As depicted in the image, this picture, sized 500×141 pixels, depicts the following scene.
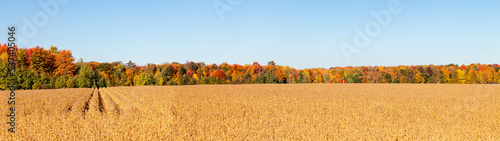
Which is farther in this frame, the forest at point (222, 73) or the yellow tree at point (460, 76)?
the yellow tree at point (460, 76)

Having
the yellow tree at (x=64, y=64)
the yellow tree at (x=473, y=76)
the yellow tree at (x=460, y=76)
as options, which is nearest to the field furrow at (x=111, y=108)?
the yellow tree at (x=64, y=64)

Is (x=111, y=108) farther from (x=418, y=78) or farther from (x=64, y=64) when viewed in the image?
(x=418, y=78)

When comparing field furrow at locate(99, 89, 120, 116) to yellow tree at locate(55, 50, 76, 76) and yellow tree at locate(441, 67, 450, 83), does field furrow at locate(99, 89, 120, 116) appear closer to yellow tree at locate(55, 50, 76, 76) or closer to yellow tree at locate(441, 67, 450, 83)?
yellow tree at locate(55, 50, 76, 76)

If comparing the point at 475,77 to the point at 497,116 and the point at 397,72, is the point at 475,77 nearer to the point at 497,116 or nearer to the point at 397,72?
the point at 397,72

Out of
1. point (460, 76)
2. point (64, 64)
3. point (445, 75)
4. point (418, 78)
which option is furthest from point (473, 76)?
point (64, 64)

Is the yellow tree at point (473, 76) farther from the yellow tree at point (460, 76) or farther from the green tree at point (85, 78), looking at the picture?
the green tree at point (85, 78)

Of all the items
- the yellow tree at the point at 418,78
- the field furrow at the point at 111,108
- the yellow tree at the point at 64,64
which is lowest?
the field furrow at the point at 111,108

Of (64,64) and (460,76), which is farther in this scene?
(460,76)

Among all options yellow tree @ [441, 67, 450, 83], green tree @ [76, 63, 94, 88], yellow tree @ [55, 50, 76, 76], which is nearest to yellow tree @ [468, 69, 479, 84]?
yellow tree @ [441, 67, 450, 83]

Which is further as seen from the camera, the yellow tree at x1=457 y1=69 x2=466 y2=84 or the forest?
the yellow tree at x1=457 y1=69 x2=466 y2=84

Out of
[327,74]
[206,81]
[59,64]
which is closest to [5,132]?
[59,64]

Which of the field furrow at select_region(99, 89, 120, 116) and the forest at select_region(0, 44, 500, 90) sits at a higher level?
the forest at select_region(0, 44, 500, 90)

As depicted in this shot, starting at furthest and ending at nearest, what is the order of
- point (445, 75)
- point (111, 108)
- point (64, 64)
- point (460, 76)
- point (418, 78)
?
point (445, 75)
point (418, 78)
point (460, 76)
point (64, 64)
point (111, 108)

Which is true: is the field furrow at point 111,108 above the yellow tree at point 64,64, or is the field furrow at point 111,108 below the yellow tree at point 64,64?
below
